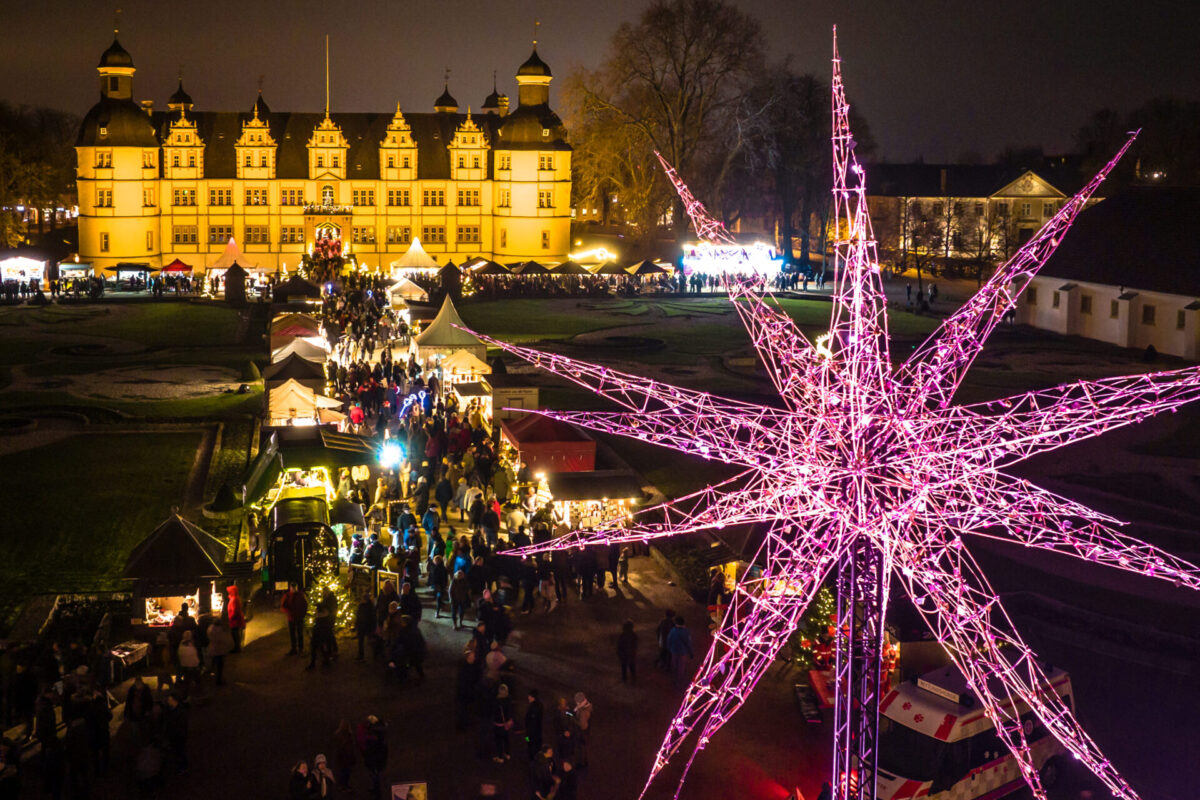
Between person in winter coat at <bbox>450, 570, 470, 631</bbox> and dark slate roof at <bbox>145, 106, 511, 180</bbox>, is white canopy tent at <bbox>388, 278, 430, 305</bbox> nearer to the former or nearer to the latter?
dark slate roof at <bbox>145, 106, 511, 180</bbox>

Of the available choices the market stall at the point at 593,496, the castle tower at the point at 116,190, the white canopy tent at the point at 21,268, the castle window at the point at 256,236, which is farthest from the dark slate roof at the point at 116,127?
the market stall at the point at 593,496

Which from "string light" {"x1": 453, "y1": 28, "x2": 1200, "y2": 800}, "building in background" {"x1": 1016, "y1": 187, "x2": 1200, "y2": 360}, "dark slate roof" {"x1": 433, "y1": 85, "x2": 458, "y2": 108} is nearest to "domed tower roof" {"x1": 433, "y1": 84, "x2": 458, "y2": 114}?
"dark slate roof" {"x1": 433, "y1": 85, "x2": 458, "y2": 108}

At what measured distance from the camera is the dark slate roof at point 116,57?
73375 millimetres

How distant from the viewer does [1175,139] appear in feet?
265

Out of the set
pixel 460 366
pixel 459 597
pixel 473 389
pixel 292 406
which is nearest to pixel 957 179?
pixel 460 366

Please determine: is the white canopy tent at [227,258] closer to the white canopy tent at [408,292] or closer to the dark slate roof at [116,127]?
the dark slate roof at [116,127]

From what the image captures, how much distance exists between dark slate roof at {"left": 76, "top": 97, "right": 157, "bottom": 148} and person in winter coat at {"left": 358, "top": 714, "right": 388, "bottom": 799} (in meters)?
66.5

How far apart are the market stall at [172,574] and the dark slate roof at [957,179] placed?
278 ft

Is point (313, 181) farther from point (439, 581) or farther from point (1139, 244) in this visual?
point (439, 581)

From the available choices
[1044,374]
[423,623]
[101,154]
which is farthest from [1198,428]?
[101,154]

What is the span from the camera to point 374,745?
502 inches

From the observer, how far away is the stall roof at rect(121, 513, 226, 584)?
1697 cm

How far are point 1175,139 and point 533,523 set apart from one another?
244 ft

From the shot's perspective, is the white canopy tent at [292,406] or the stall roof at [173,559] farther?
the white canopy tent at [292,406]
